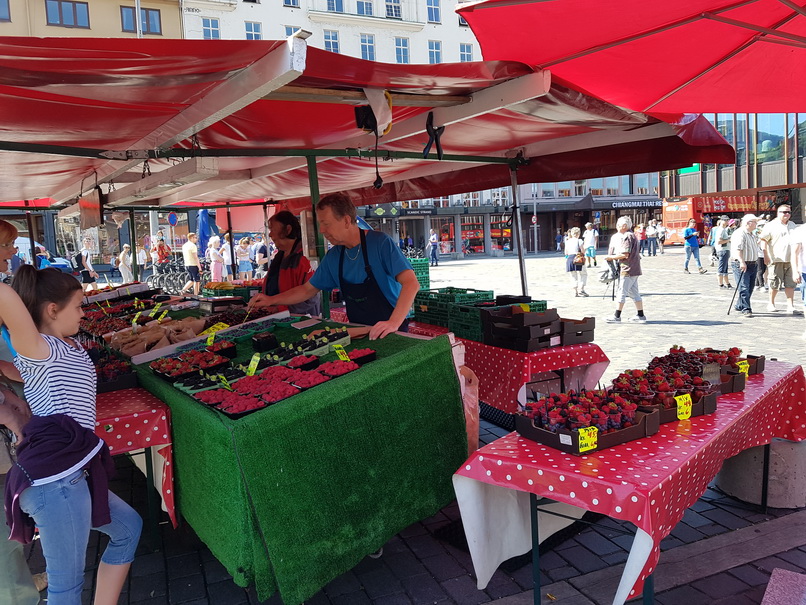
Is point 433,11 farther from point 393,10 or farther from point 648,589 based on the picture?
point 648,589

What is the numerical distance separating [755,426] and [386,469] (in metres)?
2.01

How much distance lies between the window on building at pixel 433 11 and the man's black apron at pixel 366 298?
3866cm

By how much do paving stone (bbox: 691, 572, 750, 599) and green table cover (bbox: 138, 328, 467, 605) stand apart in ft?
4.33

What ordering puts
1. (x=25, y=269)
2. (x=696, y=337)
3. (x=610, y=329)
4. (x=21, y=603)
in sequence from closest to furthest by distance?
(x=25, y=269), (x=21, y=603), (x=696, y=337), (x=610, y=329)

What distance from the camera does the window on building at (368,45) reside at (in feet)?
118

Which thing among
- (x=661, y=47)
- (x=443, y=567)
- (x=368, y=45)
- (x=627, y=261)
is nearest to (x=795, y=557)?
(x=443, y=567)

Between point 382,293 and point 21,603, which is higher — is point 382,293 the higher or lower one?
the higher one

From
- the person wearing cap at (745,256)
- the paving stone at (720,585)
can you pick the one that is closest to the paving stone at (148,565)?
the paving stone at (720,585)

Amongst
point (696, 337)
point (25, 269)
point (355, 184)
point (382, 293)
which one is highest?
point (355, 184)

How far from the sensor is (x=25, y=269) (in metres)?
2.33

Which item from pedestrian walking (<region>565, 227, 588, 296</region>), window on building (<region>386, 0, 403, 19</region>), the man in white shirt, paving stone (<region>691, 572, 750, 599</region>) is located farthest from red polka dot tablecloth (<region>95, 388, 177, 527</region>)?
window on building (<region>386, 0, 403, 19</region>)

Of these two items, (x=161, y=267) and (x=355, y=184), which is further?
(x=161, y=267)

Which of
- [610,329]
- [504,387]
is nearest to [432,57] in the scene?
[610,329]

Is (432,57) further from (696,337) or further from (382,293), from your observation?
(382,293)
